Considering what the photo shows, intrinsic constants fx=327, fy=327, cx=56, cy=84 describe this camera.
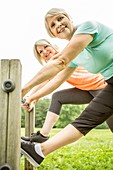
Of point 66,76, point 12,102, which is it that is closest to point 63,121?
point 66,76

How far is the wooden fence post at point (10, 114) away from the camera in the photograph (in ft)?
6.79

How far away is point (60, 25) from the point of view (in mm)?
2723

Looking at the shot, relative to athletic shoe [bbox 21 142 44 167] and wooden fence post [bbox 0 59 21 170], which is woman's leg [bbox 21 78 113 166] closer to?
athletic shoe [bbox 21 142 44 167]

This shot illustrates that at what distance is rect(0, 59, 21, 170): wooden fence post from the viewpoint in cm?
207

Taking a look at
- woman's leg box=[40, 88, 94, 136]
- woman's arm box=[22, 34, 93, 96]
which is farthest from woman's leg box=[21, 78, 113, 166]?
woman's leg box=[40, 88, 94, 136]

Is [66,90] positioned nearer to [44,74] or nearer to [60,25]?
[60,25]

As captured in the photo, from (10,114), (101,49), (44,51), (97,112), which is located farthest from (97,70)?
(44,51)

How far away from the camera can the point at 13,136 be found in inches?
82.2

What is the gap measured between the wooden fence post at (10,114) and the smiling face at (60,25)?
731 millimetres

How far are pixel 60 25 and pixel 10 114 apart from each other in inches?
38.4

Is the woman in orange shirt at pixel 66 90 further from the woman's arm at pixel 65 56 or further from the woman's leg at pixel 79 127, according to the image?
the woman's arm at pixel 65 56

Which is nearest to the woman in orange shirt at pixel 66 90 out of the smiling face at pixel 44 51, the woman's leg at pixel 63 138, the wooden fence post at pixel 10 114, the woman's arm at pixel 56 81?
the smiling face at pixel 44 51

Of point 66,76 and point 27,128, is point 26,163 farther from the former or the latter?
point 66,76

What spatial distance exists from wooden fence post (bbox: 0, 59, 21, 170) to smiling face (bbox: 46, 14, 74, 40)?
0.73 m
